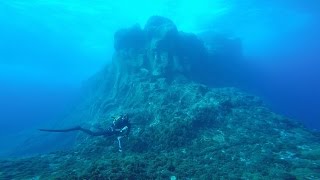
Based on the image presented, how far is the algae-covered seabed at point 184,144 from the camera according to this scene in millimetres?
7027

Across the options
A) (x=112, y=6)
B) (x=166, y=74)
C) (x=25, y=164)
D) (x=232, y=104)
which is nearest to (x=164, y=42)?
(x=166, y=74)

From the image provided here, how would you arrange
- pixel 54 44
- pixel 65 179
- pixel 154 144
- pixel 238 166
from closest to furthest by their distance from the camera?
pixel 65 179
pixel 238 166
pixel 154 144
pixel 54 44

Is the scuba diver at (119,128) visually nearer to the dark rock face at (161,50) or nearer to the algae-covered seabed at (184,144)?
the algae-covered seabed at (184,144)

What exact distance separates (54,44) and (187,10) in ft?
150

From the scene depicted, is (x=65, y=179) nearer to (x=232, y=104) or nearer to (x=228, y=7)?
(x=232, y=104)

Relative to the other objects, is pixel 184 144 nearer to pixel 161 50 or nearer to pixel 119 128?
pixel 119 128

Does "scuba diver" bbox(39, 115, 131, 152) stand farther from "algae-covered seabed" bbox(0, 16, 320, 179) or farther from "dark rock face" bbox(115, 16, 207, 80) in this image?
"dark rock face" bbox(115, 16, 207, 80)

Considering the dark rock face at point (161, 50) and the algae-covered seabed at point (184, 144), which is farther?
the dark rock face at point (161, 50)

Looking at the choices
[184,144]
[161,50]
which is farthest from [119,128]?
[161,50]

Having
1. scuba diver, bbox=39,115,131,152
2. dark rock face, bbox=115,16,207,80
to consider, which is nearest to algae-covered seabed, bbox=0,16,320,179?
dark rock face, bbox=115,16,207,80

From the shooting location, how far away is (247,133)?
10695mm

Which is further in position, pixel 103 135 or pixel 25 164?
pixel 103 135

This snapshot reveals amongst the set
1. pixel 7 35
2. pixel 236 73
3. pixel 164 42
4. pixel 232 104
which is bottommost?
pixel 232 104

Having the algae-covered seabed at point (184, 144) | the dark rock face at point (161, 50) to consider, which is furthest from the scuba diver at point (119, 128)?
the dark rock face at point (161, 50)
